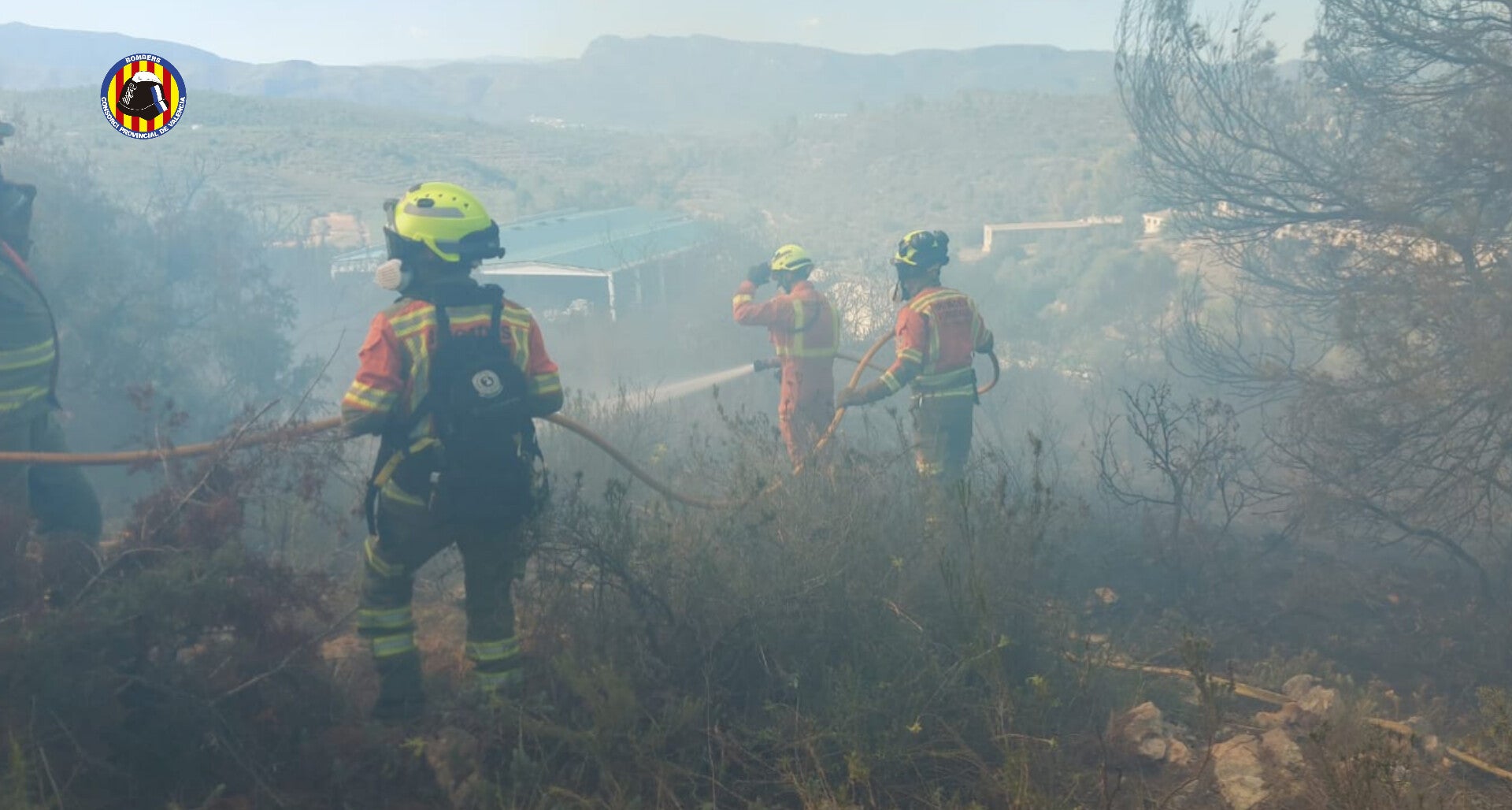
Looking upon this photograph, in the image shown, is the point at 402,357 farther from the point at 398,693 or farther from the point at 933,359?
the point at 933,359

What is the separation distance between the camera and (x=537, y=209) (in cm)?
2542

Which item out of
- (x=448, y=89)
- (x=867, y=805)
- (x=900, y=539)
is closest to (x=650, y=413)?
(x=900, y=539)

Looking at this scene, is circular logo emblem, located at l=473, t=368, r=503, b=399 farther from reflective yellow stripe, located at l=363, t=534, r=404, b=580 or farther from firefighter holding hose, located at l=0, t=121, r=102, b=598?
firefighter holding hose, located at l=0, t=121, r=102, b=598

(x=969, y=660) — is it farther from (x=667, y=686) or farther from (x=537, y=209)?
(x=537, y=209)

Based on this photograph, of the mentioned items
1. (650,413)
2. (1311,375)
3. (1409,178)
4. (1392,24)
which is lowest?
(650,413)

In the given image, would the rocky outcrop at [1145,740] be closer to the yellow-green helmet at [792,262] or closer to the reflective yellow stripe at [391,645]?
the reflective yellow stripe at [391,645]

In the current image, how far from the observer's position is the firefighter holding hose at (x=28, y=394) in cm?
430

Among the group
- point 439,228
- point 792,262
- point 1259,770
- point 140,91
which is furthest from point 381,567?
point 140,91

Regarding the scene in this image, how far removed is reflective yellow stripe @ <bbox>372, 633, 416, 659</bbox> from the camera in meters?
3.92

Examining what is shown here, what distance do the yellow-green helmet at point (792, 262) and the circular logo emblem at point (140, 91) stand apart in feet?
14.6

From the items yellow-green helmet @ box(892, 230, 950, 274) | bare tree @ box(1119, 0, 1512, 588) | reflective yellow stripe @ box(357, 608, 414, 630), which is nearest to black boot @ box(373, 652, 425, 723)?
reflective yellow stripe @ box(357, 608, 414, 630)

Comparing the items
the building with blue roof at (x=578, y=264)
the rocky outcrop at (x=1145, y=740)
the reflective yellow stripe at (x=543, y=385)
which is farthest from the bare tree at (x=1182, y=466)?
the building with blue roof at (x=578, y=264)

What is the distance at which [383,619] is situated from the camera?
13.0 feet

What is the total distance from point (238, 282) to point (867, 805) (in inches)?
423
